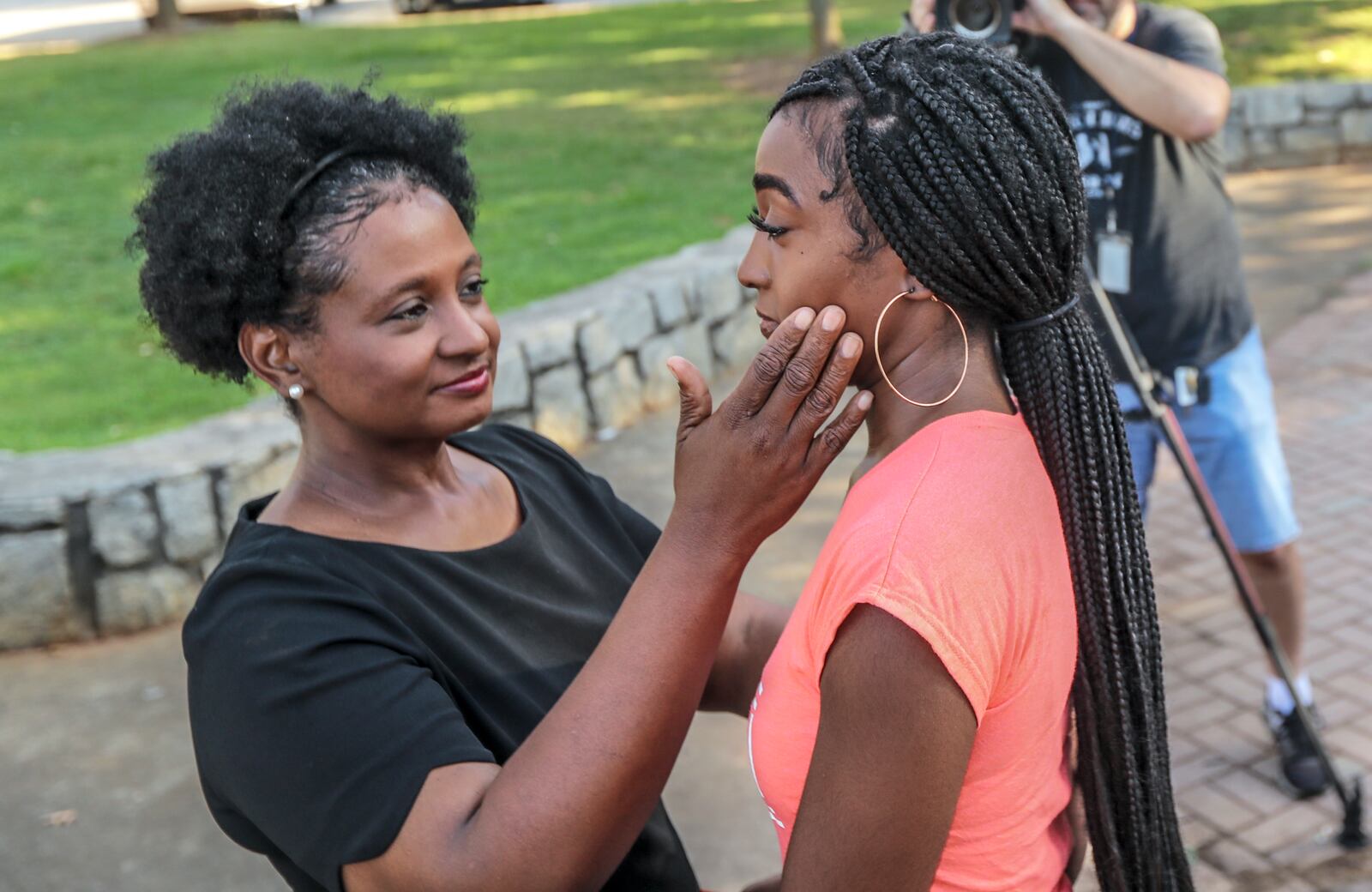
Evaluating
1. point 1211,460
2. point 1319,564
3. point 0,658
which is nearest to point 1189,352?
point 1211,460

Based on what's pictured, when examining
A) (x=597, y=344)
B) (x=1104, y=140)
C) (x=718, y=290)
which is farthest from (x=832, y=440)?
(x=718, y=290)

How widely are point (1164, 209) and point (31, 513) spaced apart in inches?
149

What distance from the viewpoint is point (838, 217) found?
169 centimetres

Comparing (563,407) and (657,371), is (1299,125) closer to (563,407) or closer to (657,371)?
(657,371)

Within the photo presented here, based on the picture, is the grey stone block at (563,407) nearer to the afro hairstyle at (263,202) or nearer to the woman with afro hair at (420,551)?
the woman with afro hair at (420,551)

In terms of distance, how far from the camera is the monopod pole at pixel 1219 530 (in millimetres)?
3457

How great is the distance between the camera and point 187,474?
4828mm

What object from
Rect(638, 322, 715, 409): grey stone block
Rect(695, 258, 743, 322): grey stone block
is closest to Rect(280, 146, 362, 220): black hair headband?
Rect(638, 322, 715, 409): grey stone block

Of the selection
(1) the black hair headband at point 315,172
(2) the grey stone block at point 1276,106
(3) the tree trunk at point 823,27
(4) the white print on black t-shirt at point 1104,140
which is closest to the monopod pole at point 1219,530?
(4) the white print on black t-shirt at point 1104,140

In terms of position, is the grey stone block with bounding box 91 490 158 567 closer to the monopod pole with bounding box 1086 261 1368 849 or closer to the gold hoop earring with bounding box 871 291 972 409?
the monopod pole with bounding box 1086 261 1368 849

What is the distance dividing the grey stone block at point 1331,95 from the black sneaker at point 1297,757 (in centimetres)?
881

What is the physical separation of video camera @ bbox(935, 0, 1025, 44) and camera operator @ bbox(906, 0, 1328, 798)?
17 centimetres

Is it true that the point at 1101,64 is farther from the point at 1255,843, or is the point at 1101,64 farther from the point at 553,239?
the point at 553,239

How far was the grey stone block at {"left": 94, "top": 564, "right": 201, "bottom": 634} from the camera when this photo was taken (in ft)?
15.8
